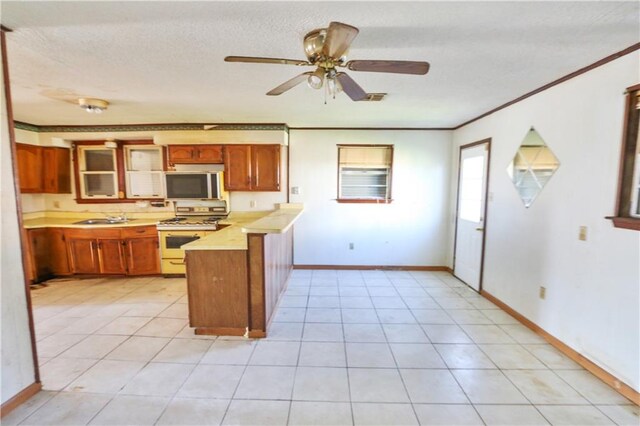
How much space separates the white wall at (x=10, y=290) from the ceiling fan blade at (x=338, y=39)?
2.05 metres

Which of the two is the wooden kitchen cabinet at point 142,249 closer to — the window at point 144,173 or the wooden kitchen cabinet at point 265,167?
the window at point 144,173

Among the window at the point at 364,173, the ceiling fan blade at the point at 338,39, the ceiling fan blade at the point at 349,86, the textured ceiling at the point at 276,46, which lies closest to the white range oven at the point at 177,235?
the textured ceiling at the point at 276,46

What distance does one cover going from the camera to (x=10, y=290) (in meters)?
1.81

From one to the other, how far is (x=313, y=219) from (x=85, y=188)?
3783 mm

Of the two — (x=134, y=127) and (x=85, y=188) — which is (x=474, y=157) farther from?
(x=85, y=188)

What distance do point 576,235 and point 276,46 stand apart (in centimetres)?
282

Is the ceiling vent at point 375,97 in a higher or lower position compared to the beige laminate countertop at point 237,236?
higher

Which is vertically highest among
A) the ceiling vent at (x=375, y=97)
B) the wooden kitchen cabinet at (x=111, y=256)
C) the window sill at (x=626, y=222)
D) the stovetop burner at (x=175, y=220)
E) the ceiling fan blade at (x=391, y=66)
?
the ceiling vent at (x=375, y=97)

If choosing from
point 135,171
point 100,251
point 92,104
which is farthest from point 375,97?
point 100,251

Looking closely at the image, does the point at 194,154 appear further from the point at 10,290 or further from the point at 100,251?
the point at 10,290

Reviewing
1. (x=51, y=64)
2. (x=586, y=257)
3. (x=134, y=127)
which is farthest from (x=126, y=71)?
(x=586, y=257)

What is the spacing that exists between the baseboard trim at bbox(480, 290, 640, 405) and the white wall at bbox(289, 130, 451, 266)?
173 cm

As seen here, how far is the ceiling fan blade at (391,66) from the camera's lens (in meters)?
1.65

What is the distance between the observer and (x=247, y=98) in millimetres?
3109
